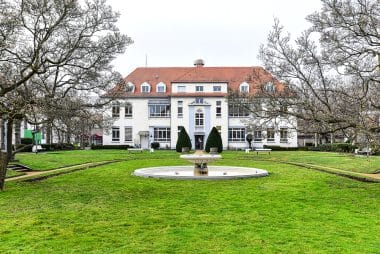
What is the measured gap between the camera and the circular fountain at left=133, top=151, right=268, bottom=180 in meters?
18.9

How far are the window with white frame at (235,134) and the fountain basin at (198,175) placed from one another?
31.3m

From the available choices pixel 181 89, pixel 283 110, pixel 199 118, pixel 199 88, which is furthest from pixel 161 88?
pixel 283 110

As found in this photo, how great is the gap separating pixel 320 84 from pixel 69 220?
30.2 feet

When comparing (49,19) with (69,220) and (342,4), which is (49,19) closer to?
(69,220)

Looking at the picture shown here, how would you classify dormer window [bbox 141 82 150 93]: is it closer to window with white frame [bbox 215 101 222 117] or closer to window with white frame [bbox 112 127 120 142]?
window with white frame [bbox 112 127 120 142]

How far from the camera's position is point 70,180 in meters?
18.9

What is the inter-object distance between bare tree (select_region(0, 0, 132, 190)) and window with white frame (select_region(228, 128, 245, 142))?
3914cm

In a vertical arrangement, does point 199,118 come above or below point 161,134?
above

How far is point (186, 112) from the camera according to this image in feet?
184

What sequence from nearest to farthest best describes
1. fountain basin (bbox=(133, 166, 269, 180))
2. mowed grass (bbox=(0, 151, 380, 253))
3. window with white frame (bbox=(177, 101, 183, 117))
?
1. mowed grass (bbox=(0, 151, 380, 253))
2. fountain basin (bbox=(133, 166, 269, 180))
3. window with white frame (bbox=(177, 101, 183, 117))

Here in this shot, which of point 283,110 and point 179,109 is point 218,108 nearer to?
point 179,109

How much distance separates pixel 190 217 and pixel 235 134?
46.2 m

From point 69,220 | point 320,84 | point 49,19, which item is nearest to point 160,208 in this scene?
Answer: point 69,220

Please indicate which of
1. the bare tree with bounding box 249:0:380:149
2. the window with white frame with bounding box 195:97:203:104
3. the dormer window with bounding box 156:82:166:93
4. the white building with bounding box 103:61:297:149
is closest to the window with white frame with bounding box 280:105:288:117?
the bare tree with bounding box 249:0:380:149
